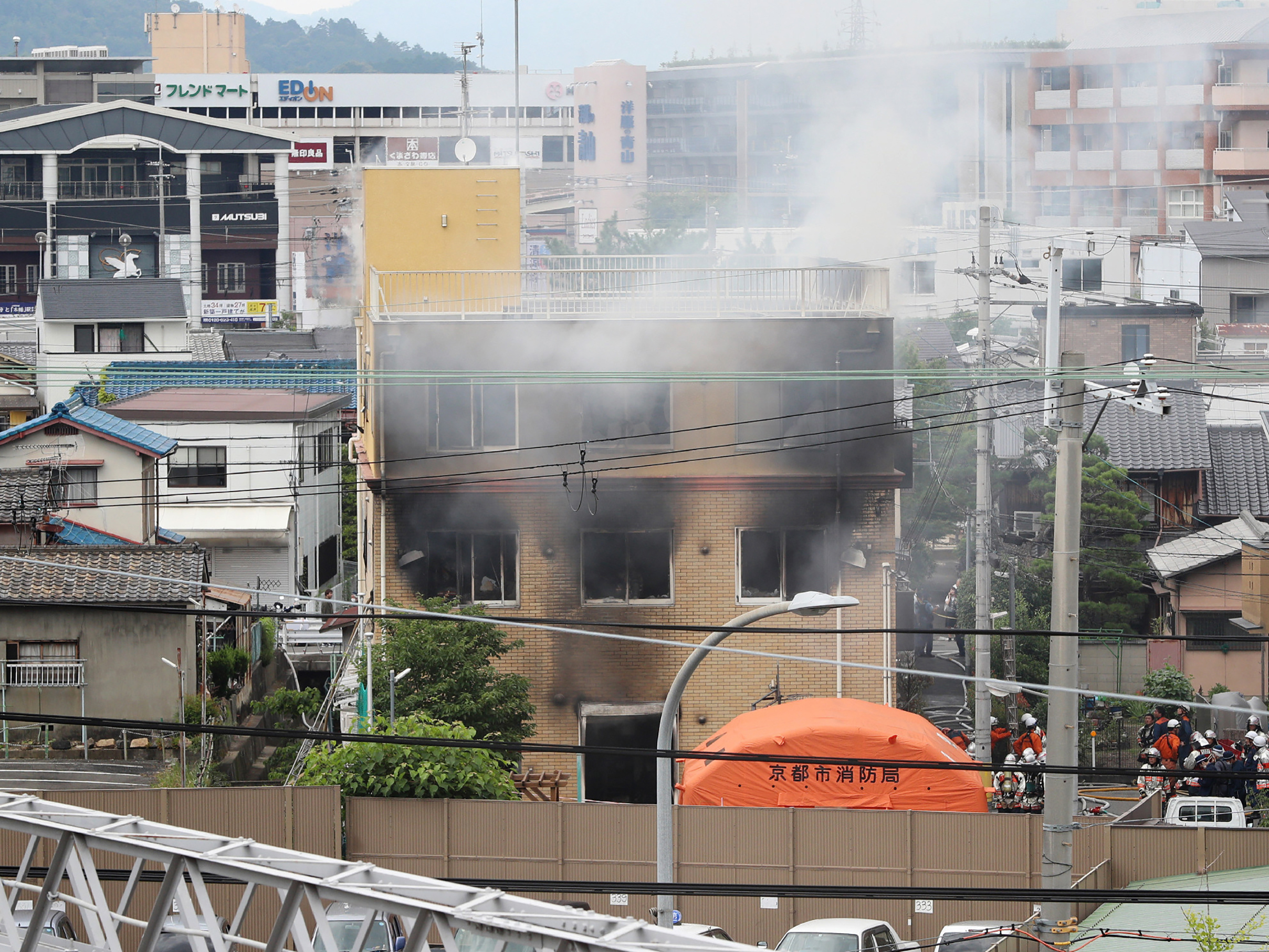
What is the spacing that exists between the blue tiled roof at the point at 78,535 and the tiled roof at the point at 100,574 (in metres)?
3.05

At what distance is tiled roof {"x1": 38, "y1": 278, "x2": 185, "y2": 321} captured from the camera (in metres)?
38.9

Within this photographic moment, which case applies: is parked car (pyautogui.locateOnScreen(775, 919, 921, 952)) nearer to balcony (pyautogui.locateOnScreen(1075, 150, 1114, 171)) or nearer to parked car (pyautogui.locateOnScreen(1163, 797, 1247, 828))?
parked car (pyautogui.locateOnScreen(1163, 797, 1247, 828))

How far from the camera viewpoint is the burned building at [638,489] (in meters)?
20.6

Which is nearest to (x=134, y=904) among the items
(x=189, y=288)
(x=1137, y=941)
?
(x=1137, y=941)

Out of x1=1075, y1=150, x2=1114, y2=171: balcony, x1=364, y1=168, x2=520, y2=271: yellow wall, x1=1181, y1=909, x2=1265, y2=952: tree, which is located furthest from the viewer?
x1=1075, y1=150, x2=1114, y2=171: balcony

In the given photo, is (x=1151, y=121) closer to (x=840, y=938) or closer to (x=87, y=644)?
(x=87, y=644)

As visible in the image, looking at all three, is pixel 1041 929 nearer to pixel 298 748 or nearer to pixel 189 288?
pixel 298 748

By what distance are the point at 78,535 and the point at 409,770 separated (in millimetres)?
11145

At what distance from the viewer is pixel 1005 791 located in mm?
17281

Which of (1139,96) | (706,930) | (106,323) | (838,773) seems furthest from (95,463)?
(1139,96)

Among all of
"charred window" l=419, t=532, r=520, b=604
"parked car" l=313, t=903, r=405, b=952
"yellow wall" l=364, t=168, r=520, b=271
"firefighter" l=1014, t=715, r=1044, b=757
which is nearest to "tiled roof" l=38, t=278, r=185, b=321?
"yellow wall" l=364, t=168, r=520, b=271

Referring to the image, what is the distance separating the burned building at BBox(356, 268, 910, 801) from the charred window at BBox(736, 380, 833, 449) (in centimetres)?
3

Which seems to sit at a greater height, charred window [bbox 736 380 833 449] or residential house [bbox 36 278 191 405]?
residential house [bbox 36 278 191 405]

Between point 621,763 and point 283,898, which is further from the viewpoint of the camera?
point 621,763
